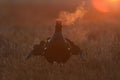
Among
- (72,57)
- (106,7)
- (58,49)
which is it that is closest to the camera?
(58,49)

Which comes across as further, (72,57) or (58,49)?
(72,57)

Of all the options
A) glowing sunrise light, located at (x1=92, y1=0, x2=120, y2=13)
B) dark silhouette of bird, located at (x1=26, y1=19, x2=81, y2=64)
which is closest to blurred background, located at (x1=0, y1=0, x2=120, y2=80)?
dark silhouette of bird, located at (x1=26, y1=19, x2=81, y2=64)

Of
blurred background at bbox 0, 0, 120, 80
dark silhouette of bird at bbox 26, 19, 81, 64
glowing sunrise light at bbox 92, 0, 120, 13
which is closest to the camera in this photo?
dark silhouette of bird at bbox 26, 19, 81, 64

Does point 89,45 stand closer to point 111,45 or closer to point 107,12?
point 111,45

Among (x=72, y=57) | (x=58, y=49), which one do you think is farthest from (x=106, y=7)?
(x=58, y=49)

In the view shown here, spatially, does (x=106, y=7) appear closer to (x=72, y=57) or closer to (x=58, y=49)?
(x=72, y=57)

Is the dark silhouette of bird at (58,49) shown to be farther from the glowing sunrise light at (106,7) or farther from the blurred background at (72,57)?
the glowing sunrise light at (106,7)

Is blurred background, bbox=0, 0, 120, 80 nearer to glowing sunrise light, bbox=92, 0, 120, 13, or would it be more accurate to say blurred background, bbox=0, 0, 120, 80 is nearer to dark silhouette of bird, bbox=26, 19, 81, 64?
dark silhouette of bird, bbox=26, 19, 81, 64

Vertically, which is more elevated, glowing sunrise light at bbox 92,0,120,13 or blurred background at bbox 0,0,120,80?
glowing sunrise light at bbox 92,0,120,13

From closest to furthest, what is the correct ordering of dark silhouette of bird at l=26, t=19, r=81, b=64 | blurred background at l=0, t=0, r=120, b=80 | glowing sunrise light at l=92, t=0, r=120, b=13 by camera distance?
dark silhouette of bird at l=26, t=19, r=81, b=64 < blurred background at l=0, t=0, r=120, b=80 < glowing sunrise light at l=92, t=0, r=120, b=13

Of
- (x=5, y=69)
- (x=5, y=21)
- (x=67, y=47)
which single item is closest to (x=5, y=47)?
(x=5, y=69)

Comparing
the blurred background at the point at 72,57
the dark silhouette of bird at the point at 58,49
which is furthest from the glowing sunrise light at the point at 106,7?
the dark silhouette of bird at the point at 58,49

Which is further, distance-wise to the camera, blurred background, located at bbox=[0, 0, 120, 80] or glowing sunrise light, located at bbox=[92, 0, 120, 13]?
glowing sunrise light, located at bbox=[92, 0, 120, 13]

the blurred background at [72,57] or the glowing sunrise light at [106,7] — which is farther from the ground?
the glowing sunrise light at [106,7]
